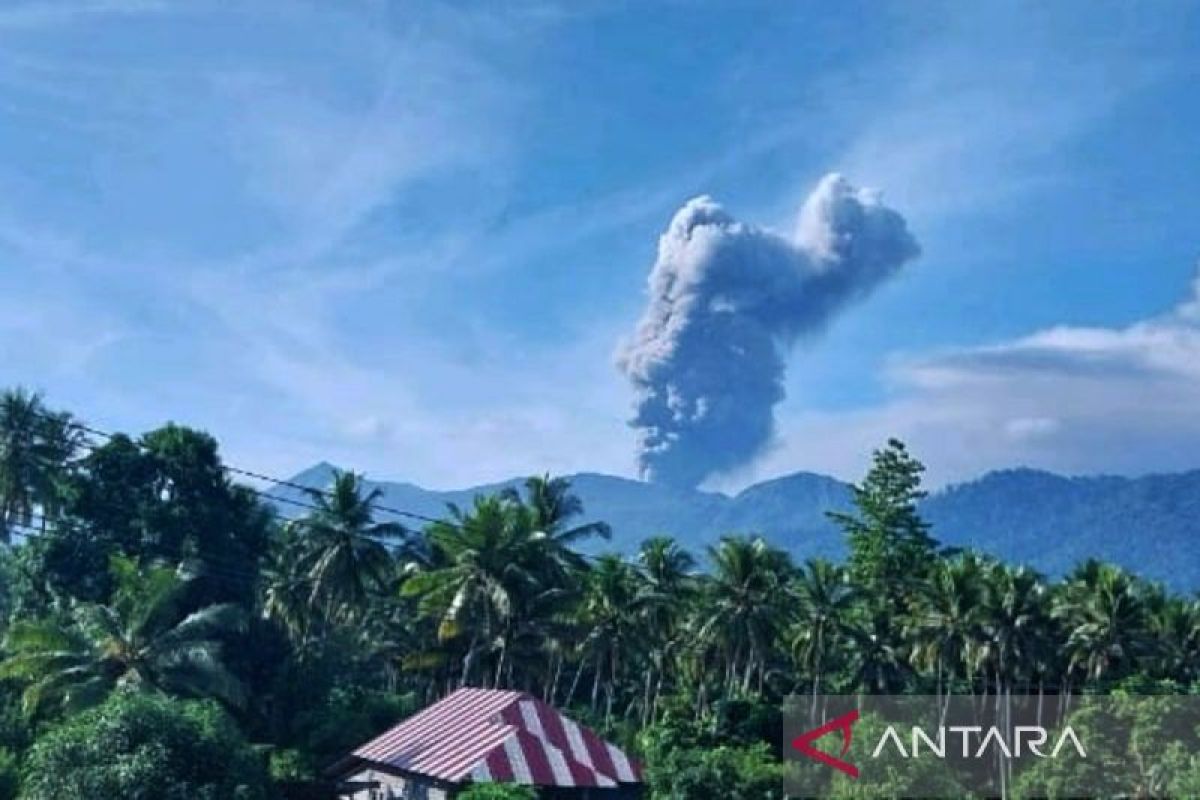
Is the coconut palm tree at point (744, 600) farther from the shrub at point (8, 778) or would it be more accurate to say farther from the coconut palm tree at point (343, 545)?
the shrub at point (8, 778)

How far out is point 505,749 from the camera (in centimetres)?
3512

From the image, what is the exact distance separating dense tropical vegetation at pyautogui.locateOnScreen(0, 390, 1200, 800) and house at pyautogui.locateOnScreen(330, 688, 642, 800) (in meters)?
5.52

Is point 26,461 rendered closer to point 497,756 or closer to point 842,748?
point 497,756

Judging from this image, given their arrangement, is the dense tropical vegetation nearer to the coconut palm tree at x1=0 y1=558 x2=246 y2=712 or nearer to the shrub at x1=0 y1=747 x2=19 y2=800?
the coconut palm tree at x1=0 y1=558 x2=246 y2=712

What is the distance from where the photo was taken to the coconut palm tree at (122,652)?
37.6 metres

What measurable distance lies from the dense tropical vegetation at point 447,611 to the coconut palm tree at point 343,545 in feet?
0.34

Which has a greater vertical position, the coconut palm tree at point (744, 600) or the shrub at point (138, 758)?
the coconut palm tree at point (744, 600)

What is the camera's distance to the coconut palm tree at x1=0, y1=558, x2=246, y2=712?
1481 inches

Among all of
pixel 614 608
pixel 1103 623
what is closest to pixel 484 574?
pixel 614 608

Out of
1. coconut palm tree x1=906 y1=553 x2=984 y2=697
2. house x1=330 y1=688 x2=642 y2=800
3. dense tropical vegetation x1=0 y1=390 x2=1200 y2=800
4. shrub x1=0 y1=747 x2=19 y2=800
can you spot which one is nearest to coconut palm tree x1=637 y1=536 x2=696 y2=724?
dense tropical vegetation x1=0 y1=390 x2=1200 y2=800

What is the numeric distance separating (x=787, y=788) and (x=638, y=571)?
26259 millimetres

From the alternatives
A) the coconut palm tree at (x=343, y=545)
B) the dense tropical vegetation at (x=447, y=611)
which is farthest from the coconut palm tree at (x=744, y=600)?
the coconut palm tree at (x=343, y=545)

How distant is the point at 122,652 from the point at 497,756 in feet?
39.4

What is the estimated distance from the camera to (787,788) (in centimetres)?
3541
